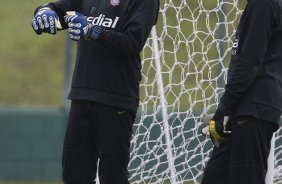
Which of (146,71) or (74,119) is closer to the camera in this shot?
(74,119)

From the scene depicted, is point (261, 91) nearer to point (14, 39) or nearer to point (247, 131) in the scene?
point (247, 131)

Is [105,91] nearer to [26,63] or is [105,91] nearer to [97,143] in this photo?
[97,143]

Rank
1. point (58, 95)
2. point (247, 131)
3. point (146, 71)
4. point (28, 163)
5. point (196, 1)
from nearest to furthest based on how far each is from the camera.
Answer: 1. point (247, 131)
2. point (196, 1)
3. point (146, 71)
4. point (28, 163)
5. point (58, 95)

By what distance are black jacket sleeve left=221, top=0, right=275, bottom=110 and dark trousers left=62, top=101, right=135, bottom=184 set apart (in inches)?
27.4

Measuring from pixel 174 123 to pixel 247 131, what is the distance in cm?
231

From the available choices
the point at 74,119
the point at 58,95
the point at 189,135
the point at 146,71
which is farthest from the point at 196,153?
the point at 58,95

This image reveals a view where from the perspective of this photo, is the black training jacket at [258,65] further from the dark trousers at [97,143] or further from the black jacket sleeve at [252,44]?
the dark trousers at [97,143]

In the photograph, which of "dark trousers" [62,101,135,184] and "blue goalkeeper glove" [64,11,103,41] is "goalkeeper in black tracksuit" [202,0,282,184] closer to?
"dark trousers" [62,101,135,184]

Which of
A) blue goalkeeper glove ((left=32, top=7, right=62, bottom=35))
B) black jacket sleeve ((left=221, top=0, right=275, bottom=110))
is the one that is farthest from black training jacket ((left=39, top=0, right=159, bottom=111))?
black jacket sleeve ((left=221, top=0, right=275, bottom=110))

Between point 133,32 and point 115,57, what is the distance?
18 centimetres

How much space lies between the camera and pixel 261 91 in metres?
4.73

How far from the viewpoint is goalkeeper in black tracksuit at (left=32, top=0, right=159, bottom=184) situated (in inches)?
192

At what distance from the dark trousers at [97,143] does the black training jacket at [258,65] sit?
63 cm

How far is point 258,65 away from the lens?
468 cm
